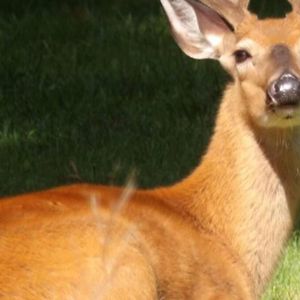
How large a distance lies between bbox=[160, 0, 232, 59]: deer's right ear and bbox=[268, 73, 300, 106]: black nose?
911 millimetres

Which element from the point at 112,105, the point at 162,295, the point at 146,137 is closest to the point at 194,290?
the point at 162,295

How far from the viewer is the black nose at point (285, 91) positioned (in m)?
7.53

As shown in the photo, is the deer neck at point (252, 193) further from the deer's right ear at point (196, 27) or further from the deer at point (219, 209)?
the deer's right ear at point (196, 27)

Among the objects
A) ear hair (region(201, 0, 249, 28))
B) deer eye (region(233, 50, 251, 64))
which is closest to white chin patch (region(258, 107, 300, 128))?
deer eye (region(233, 50, 251, 64))

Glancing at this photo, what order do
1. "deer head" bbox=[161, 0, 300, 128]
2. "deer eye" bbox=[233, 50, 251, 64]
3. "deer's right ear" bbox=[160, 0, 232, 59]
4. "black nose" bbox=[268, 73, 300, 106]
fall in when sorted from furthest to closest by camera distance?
"deer's right ear" bbox=[160, 0, 232, 59] < "deer eye" bbox=[233, 50, 251, 64] < "deer head" bbox=[161, 0, 300, 128] < "black nose" bbox=[268, 73, 300, 106]

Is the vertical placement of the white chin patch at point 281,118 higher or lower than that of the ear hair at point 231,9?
lower

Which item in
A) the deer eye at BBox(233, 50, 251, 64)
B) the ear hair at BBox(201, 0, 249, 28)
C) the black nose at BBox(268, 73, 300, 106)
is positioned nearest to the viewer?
the black nose at BBox(268, 73, 300, 106)

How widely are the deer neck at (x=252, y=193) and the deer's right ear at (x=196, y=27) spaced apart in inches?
25.9

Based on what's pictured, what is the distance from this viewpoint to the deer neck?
25.9ft

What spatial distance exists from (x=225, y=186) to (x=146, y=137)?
3712 millimetres

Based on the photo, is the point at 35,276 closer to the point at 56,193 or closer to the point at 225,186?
the point at 56,193

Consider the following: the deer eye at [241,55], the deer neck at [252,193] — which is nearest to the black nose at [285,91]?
the deer neck at [252,193]

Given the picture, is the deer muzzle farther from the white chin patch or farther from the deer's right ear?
the deer's right ear

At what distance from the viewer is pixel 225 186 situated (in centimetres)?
802
